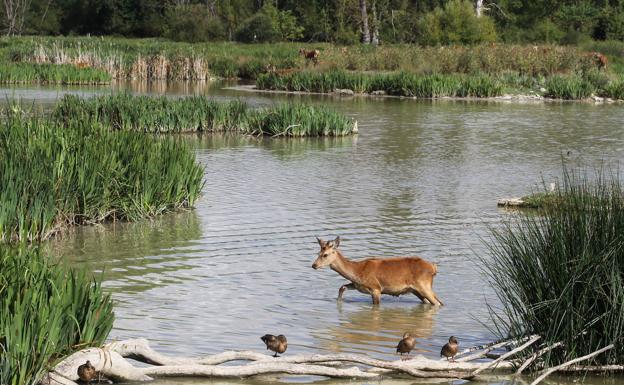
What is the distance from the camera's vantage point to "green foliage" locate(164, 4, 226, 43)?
70000mm

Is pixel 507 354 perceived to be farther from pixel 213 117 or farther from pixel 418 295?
pixel 213 117

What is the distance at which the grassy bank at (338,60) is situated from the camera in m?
47.4

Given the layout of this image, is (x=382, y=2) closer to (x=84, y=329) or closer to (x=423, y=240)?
(x=423, y=240)

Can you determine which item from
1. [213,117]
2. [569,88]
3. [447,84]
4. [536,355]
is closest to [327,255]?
[536,355]

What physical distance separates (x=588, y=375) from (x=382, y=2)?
209ft

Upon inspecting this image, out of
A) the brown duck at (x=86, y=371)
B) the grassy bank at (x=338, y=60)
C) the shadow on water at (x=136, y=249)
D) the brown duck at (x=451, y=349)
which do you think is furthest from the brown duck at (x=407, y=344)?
the grassy bank at (x=338, y=60)

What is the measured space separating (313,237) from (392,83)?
29.8 metres

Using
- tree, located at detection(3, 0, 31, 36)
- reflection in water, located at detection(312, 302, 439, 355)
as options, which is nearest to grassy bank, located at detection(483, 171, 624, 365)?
reflection in water, located at detection(312, 302, 439, 355)

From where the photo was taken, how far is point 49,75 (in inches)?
1698

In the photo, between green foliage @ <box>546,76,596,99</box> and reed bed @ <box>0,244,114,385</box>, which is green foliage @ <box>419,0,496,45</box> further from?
reed bed @ <box>0,244,114,385</box>

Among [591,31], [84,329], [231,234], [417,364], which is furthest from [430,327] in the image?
[591,31]

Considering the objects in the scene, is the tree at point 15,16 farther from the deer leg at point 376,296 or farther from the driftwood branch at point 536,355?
the driftwood branch at point 536,355

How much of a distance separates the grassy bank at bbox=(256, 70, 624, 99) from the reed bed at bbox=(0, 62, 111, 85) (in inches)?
279

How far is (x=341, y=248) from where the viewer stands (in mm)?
13461
